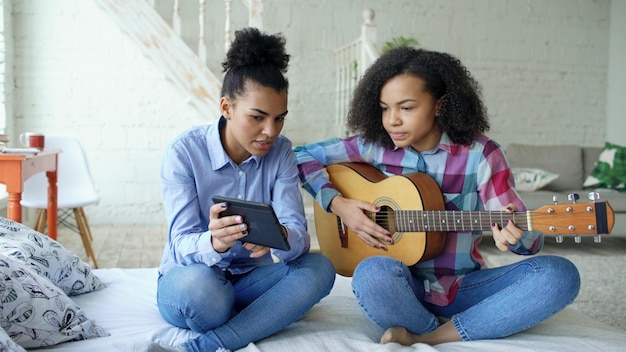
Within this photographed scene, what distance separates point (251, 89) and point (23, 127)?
4.00 metres

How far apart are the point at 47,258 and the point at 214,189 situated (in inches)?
23.5

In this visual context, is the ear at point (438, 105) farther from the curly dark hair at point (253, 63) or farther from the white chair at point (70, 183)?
the white chair at point (70, 183)

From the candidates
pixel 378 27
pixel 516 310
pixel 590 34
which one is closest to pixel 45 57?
pixel 378 27

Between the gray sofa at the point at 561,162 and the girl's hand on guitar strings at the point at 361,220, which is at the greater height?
the gray sofa at the point at 561,162

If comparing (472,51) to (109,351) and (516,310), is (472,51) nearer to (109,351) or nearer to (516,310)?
(516,310)

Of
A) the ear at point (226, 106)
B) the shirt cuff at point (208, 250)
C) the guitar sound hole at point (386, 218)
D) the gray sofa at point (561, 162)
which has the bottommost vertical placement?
the shirt cuff at point (208, 250)

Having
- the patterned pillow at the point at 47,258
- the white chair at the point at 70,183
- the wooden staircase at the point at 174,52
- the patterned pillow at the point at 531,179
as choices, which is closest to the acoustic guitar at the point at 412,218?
the patterned pillow at the point at 47,258

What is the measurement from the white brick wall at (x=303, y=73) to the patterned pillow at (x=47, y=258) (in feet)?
10.1

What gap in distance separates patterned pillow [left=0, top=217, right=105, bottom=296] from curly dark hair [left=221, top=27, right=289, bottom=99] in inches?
30.6

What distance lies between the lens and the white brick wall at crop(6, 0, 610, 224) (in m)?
5.05

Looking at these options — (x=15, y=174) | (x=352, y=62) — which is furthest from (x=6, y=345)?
(x=352, y=62)

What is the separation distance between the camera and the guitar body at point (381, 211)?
1.82 meters

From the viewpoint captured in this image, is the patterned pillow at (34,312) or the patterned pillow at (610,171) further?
the patterned pillow at (610,171)

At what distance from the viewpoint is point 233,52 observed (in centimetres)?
178
